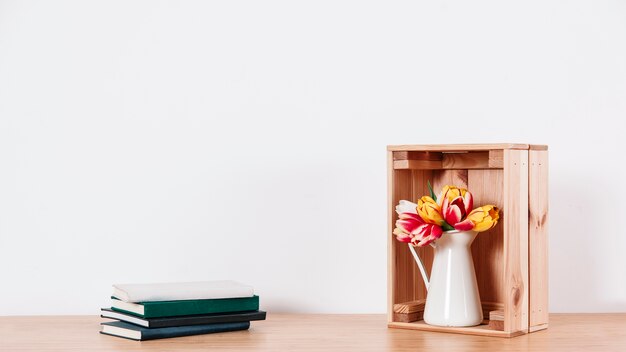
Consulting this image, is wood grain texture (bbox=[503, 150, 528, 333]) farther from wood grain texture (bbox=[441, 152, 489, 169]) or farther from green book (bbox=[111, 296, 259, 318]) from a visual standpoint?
green book (bbox=[111, 296, 259, 318])

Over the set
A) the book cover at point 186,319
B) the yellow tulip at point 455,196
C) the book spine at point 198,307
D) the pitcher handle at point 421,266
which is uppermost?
the yellow tulip at point 455,196

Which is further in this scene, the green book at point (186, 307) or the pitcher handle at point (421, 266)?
the pitcher handle at point (421, 266)

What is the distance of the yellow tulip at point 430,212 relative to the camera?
4.75 ft

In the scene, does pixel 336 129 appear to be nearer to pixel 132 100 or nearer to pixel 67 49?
pixel 132 100

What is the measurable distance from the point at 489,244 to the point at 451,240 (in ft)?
0.48

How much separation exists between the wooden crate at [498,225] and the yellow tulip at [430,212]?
0.24ft

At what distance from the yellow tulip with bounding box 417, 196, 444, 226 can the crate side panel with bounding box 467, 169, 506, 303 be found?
15cm

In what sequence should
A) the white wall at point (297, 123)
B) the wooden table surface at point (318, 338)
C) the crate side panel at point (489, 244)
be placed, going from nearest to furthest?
the wooden table surface at point (318, 338), the crate side panel at point (489, 244), the white wall at point (297, 123)

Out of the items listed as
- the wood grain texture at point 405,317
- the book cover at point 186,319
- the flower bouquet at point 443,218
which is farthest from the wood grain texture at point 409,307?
the book cover at point 186,319

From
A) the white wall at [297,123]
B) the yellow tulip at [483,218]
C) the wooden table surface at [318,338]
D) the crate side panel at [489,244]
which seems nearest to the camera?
the wooden table surface at [318,338]

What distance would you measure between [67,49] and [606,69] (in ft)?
3.60

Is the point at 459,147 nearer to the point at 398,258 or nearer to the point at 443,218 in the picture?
the point at 443,218

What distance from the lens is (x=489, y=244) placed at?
1587 millimetres

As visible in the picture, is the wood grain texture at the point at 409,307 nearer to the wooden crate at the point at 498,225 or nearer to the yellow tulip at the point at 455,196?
the wooden crate at the point at 498,225
